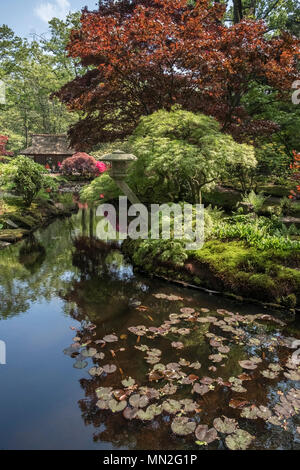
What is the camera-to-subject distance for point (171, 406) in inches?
118

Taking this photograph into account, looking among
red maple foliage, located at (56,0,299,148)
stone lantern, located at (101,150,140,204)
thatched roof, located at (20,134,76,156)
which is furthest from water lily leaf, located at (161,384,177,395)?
thatched roof, located at (20,134,76,156)

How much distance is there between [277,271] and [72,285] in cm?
414

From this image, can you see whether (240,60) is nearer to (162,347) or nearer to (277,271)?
(277,271)

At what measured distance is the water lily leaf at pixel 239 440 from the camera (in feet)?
8.50

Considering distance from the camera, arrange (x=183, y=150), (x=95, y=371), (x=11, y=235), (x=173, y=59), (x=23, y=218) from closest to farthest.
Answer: (x=95, y=371), (x=183, y=150), (x=173, y=59), (x=11, y=235), (x=23, y=218)

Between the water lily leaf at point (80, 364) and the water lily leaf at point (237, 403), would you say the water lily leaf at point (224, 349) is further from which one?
the water lily leaf at point (80, 364)

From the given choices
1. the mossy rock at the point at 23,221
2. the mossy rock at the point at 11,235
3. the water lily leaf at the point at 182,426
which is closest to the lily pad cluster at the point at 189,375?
the water lily leaf at the point at 182,426

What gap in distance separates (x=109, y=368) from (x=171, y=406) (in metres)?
0.93

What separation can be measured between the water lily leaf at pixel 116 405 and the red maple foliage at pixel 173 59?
8082 millimetres

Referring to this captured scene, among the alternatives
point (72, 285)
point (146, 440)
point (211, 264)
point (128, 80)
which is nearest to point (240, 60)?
point (128, 80)

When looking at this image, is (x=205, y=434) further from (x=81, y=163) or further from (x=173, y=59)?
(x=81, y=163)

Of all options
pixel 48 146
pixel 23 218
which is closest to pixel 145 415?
pixel 23 218

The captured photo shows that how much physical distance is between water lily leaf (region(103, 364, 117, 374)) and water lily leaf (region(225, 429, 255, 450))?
146 cm

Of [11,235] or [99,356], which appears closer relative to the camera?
[99,356]
